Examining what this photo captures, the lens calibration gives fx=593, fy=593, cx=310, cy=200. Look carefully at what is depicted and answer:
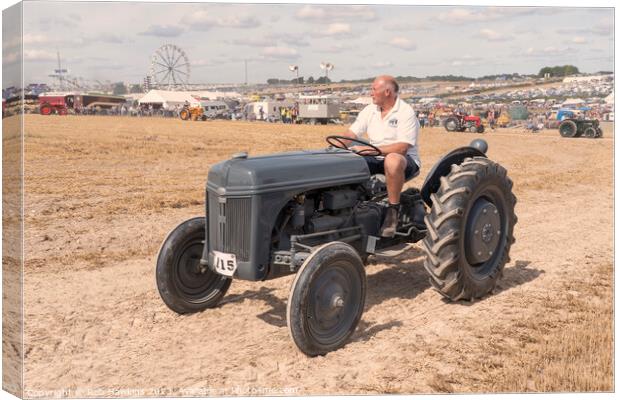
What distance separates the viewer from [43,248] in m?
7.65

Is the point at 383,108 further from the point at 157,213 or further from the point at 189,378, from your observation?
the point at 157,213

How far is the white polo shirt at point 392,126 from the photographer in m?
5.96

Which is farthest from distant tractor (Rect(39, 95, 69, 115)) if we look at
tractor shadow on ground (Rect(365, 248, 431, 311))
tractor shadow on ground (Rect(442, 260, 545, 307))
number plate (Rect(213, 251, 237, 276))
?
tractor shadow on ground (Rect(442, 260, 545, 307))

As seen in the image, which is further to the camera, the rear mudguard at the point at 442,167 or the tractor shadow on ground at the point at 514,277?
the rear mudguard at the point at 442,167

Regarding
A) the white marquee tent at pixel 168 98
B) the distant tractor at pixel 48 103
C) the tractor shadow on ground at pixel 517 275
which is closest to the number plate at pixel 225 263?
the distant tractor at pixel 48 103

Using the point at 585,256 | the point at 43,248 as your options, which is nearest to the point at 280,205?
the point at 43,248

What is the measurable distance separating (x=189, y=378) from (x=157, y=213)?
569cm

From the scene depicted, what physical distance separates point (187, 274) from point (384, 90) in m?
2.70

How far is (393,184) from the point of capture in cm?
579

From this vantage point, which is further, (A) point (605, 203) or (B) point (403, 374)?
(A) point (605, 203)

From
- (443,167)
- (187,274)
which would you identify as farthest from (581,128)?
(187,274)

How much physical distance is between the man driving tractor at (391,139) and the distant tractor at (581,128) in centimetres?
2522

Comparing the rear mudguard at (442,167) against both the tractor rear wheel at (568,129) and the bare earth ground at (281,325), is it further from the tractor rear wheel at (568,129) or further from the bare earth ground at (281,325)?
the tractor rear wheel at (568,129)

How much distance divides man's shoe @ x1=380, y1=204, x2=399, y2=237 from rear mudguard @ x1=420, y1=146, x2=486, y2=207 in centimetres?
58
